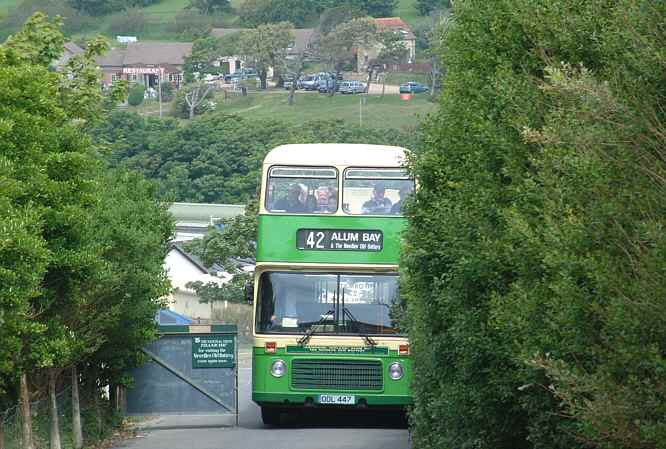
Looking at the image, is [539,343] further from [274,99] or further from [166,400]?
[274,99]

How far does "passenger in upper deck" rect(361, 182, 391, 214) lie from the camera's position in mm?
19344

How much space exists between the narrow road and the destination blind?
2914mm

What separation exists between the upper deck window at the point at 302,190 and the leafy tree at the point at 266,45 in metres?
93.8

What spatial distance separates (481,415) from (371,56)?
364 feet

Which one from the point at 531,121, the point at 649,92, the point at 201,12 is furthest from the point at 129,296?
the point at 201,12

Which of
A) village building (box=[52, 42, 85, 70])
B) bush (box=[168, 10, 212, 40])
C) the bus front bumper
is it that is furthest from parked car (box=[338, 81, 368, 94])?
the bus front bumper

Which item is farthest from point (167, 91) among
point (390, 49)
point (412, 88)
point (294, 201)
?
point (294, 201)

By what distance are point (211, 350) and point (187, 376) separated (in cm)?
63

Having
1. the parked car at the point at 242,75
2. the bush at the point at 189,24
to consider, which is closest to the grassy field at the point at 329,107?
the parked car at the point at 242,75

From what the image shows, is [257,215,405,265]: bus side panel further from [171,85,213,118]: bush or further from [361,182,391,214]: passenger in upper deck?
[171,85,213,118]: bush

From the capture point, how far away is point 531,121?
941 cm

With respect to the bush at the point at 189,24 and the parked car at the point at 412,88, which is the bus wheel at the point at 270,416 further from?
the bush at the point at 189,24

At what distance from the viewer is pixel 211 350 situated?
22531 mm

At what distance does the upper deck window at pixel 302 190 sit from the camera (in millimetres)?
19250
